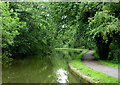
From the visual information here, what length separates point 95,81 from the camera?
6.51 metres

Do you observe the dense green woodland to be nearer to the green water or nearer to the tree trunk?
the tree trunk

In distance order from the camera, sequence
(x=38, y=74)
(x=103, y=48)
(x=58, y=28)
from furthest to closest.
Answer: (x=103, y=48) < (x=58, y=28) < (x=38, y=74)

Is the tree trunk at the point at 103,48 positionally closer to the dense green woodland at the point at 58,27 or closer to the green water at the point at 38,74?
the dense green woodland at the point at 58,27

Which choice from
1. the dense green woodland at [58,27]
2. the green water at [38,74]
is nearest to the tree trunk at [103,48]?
the dense green woodland at [58,27]

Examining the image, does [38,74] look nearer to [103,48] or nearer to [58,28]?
[58,28]

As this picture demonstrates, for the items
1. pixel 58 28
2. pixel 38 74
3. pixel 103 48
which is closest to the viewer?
pixel 38 74

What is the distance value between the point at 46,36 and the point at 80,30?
35.1ft

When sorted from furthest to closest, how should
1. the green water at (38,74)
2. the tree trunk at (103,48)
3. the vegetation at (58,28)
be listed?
the tree trunk at (103,48) < the vegetation at (58,28) < the green water at (38,74)

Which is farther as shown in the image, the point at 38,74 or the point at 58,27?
the point at 58,27

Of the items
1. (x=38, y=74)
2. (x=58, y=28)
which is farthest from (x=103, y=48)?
(x=38, y=74)

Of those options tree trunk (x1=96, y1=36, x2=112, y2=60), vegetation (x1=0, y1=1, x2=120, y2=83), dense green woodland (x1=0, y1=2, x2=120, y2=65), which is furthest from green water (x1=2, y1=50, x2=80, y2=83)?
tree trunk (x1=96, y1=36, x2=112, y2=60)

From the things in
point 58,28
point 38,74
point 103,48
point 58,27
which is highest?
point 58,27

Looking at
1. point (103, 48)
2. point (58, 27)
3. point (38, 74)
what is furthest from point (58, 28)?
point (38, 74)

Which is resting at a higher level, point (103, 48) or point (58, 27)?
point (58, 27)
